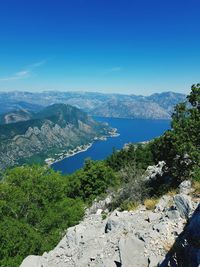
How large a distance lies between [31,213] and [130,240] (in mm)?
20235

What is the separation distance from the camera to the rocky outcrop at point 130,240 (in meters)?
18.8

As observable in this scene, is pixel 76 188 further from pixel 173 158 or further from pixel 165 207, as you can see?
pixel 165 207

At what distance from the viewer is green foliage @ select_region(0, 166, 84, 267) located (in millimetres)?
30922

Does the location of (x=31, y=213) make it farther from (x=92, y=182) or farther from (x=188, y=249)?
(x=188, y=249)

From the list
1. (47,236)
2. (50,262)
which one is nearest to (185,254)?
(50,262)

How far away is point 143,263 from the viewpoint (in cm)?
1886

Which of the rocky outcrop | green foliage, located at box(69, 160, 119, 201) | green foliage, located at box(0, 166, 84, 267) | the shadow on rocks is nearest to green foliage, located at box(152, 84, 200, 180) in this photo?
the rocky outcrop

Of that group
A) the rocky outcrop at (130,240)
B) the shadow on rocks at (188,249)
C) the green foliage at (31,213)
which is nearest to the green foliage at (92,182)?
the green foliage at (31,213)

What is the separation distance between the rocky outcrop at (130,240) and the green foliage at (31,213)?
6492 millimetres

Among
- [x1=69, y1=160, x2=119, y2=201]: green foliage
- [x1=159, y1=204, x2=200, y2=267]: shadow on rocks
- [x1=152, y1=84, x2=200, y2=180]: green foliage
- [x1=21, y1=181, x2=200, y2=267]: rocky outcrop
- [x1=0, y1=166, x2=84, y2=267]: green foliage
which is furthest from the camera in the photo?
[x1=69, y1=160, x2=119, y2=201]: green foliage

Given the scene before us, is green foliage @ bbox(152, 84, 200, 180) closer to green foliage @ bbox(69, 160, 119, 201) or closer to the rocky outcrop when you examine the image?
the rocky outcrop

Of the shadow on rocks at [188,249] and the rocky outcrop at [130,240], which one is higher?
the shadow on rocks at [188,249]

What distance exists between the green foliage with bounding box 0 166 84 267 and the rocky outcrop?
21.3ft

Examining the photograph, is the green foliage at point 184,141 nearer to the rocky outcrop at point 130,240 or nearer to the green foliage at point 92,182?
the rocky outcrop at point 130,240
